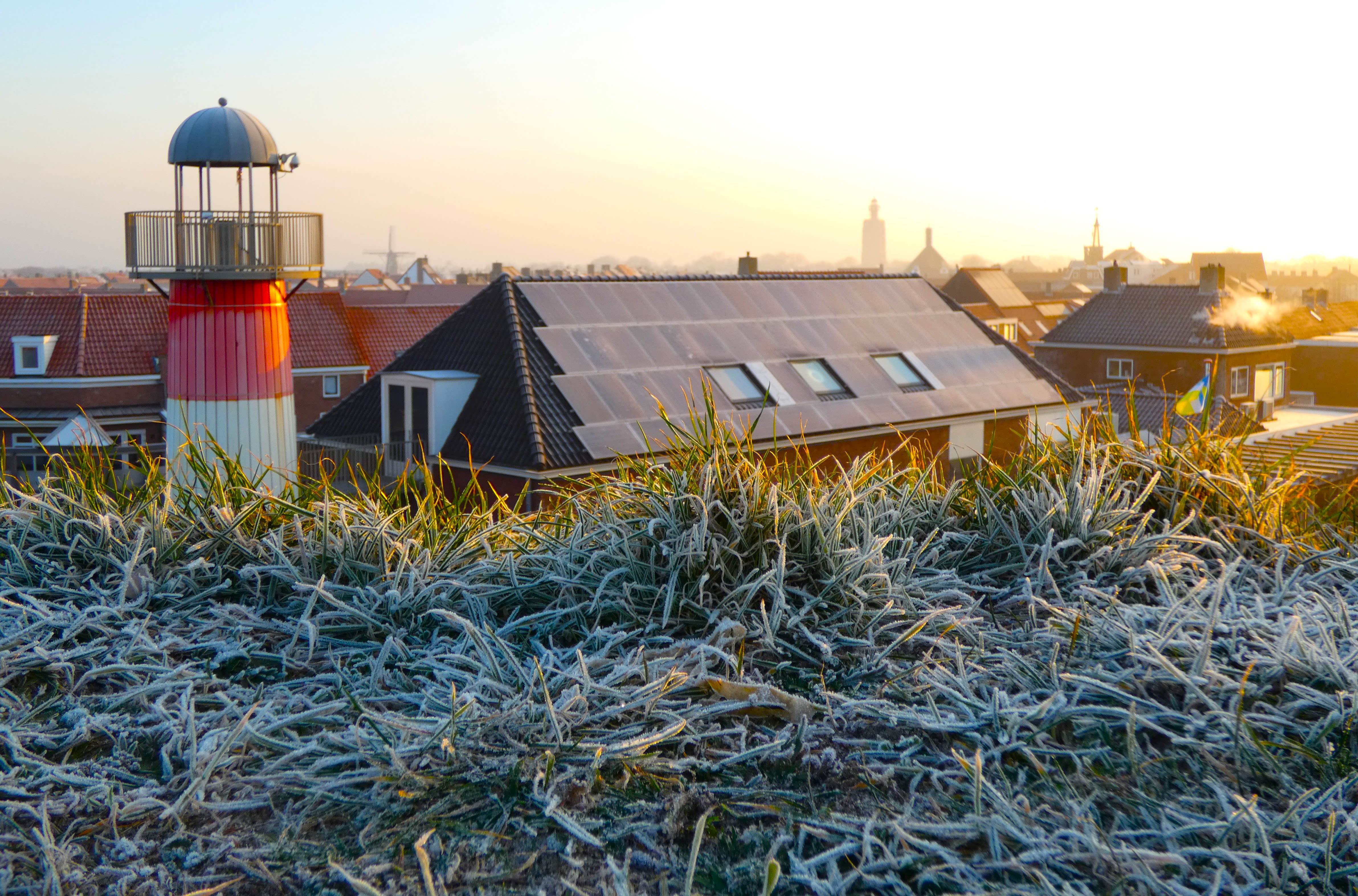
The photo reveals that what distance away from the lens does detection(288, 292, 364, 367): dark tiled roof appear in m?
43.8

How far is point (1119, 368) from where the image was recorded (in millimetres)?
44406

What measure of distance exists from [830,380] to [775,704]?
17988 mm

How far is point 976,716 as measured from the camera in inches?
124

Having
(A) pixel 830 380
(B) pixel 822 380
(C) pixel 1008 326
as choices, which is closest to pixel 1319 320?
(C) pixel 1008 326

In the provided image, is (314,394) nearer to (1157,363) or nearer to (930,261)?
(1157,363)

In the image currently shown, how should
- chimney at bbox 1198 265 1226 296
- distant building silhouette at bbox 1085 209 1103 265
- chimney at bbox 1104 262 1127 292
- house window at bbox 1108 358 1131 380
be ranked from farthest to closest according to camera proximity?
distant building silhouette at bbox 1085 209 1103 265, chimney at bbox 1104 262 1127 292, house window at bbox 1108 358 1131 380, chimney at bbox 1198 265 1226 296

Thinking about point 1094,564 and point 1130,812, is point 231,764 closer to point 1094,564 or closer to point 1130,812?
point 1130,812

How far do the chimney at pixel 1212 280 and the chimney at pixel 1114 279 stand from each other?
3631 mm

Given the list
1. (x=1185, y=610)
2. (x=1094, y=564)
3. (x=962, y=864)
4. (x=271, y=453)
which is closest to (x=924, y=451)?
(x=1094, y=564)

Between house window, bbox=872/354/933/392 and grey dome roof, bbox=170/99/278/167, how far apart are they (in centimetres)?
1188

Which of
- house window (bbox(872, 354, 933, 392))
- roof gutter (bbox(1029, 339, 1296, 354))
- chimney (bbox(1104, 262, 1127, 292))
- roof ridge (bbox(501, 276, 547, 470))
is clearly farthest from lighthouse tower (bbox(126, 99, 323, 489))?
chimney (bbox(1104, 262, 1127, 292))

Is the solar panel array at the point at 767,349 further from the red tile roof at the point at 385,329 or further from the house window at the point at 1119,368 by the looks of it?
the red tile roof at the point at 385,329

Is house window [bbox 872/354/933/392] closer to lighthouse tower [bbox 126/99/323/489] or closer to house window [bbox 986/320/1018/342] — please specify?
lighthouse tower [bbox 126/99/323/489]

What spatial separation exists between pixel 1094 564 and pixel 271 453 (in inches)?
590
